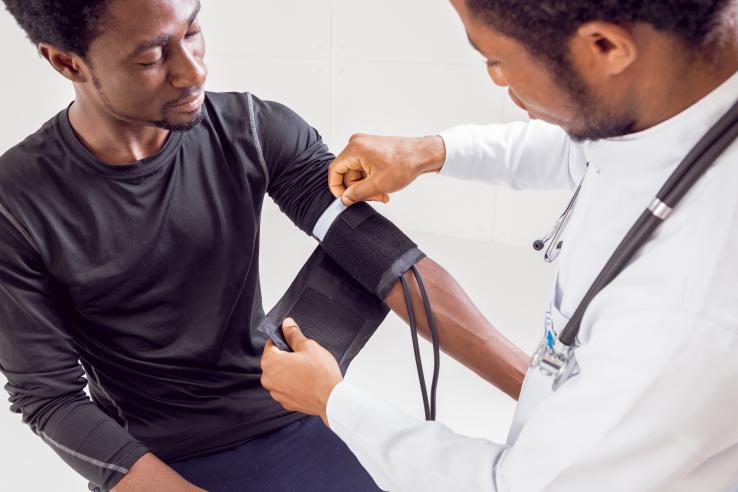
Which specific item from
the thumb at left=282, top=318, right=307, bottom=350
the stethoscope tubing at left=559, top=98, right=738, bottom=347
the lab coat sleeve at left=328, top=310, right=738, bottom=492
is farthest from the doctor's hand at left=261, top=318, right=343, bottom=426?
the stethoscope tubing at left=559, top=98, right=738, bottom=347

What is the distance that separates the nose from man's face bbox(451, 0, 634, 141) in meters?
0.49

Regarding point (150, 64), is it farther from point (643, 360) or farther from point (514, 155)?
point (643, 360)

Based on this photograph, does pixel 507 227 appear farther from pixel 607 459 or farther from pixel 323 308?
pixel 607 459

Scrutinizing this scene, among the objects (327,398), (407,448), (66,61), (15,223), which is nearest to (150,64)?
(66,61)

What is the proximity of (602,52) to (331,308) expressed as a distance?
2.29 ft

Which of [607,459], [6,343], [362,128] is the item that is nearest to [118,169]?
[6,343]

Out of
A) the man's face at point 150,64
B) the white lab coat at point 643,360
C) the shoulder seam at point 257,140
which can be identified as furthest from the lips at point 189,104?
the white lab coat at point 643,360

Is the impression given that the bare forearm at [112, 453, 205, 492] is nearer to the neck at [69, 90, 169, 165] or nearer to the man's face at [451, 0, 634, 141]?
the neck at [69, 90, 169, 165]

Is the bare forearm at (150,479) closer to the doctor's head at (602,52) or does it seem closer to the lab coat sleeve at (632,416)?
the lab coat sleeve at (632,416)

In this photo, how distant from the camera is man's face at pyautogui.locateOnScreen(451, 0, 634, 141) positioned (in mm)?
708

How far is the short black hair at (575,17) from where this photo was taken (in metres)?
0.61

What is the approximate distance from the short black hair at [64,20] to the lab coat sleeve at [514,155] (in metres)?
0.63

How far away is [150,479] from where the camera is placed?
1073 mm

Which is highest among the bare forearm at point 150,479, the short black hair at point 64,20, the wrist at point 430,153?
the wrist at point 430,153
